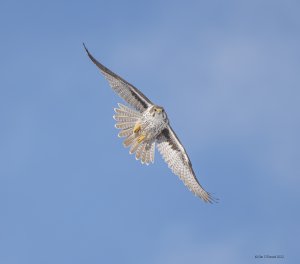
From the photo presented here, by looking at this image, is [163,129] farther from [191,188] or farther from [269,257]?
[269,257]

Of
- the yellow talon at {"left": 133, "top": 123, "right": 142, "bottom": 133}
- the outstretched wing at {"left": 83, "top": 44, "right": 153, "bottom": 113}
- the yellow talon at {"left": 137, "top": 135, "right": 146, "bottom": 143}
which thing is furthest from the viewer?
the yellow talon at {"left": 137, "top": 135, "right": 146, "bottom": 143}

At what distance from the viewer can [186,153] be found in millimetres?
29812

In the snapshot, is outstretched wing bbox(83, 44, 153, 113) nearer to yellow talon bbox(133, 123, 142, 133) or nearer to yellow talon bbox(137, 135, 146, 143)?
yellow talon bbox(133, 123, 142, 133)

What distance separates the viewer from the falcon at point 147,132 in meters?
28.7

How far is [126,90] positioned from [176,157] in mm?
2626

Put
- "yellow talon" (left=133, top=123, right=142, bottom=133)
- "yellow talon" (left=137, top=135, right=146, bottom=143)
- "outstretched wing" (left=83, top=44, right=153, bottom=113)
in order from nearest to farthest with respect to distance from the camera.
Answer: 1. "outstretched wing" (left=83, top=44, right=153, bottom=113)
2. "yellow talon" (left=133, top=123, right=142, bottom=133)
3. "yellow talon" (left=137, top=135, right=146, bottom=143)

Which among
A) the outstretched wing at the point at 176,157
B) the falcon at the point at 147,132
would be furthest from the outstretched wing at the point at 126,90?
the outstretched wing at the point at 176,157

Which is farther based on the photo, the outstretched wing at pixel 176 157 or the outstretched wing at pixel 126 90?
the outstretched wing at pixel 176 157

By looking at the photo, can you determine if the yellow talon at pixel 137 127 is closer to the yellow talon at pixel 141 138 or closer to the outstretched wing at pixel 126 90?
the yellow talon at pixel 141 138

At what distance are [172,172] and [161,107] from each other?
→ 2129 millimetres

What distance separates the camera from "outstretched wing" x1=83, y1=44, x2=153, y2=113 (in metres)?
28.4

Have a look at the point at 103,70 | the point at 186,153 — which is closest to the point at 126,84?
the point at 103,70

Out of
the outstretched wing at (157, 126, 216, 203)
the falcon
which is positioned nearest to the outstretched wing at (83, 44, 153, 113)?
the falcon

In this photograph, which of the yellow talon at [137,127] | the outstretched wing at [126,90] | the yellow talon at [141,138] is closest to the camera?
the outstretched wing at [126,90]
